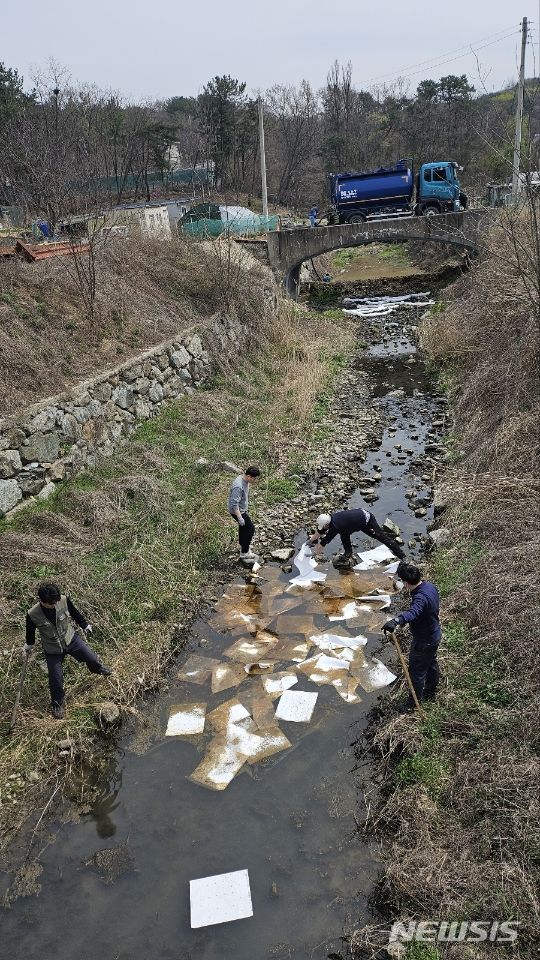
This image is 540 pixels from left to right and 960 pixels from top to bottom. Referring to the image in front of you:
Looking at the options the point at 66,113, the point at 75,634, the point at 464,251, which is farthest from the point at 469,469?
the point at 66,113

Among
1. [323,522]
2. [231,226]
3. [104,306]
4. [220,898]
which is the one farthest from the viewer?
[231,226]

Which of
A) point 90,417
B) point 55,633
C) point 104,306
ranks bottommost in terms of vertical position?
point 55,633

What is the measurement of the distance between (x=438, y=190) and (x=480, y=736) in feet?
83.2

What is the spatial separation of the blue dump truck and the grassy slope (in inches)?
638

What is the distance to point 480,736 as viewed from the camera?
18.6ft

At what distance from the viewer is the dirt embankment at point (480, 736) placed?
4.51 m

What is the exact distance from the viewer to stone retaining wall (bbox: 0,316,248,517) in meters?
9.34

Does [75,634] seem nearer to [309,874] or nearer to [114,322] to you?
[309,874]

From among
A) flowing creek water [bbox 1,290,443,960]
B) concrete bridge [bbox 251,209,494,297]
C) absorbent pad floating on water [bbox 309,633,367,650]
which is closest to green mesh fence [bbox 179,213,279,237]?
concrete bridge [bbox 251,209,494,297]

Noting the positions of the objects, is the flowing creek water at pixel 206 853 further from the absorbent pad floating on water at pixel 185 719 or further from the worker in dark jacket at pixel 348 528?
the worker in dark jacket at pixel 348 528

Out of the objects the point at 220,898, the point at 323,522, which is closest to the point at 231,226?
the point at 323,522

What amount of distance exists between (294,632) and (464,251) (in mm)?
24510

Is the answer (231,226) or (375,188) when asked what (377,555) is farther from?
(375,188)

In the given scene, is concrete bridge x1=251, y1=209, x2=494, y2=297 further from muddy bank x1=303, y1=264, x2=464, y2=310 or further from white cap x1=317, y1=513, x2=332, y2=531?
white cap x1=317, y1=513, x2=332, y2=531
